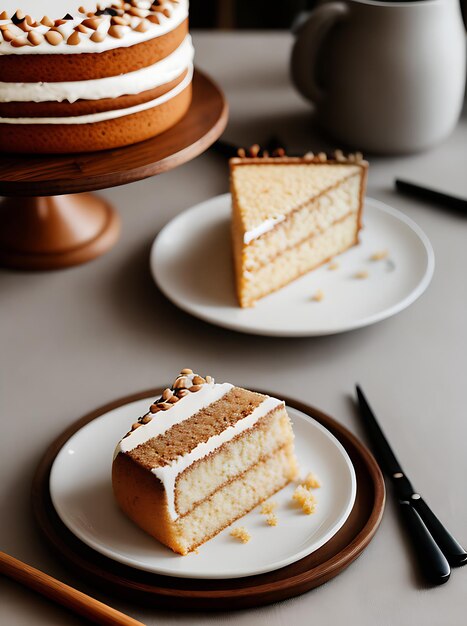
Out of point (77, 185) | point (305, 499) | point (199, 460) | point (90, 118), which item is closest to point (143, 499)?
point (199, 460)

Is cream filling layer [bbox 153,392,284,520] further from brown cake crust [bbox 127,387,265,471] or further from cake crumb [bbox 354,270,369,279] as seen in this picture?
cake crumb [bbox 354,270,369,279]

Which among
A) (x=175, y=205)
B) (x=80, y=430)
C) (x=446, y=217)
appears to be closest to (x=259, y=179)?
(x=175, y=205)

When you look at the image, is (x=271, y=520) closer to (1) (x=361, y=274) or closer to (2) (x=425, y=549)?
(2) (x=425, y=549)

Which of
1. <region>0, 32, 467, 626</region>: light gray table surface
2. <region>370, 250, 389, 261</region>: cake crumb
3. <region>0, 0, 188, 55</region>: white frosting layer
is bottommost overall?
<region>0, 32, 467, 626</region>: light gray table surface

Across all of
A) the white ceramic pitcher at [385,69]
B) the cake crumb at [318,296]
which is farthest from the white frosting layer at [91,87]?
the white ceramic pitcher at [385,69]

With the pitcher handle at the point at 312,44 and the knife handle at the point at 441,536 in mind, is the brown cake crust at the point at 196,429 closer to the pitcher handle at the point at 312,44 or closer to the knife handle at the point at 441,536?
the knife handle at the point at 441,536

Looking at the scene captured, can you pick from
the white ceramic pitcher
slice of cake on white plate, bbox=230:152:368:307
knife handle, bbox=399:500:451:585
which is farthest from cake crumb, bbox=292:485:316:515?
the white ceramic pitcher

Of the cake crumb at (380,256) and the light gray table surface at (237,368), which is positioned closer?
the light gray table surface at (237,368)
